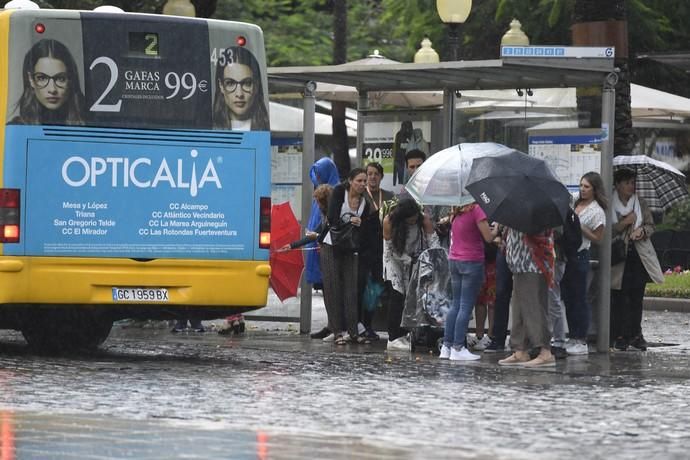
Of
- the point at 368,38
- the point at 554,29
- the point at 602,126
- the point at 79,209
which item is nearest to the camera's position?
the point at 79,209

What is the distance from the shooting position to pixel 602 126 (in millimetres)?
15805

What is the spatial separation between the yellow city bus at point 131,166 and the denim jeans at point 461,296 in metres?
1.70

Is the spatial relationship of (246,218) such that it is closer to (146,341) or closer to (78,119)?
(78,119)

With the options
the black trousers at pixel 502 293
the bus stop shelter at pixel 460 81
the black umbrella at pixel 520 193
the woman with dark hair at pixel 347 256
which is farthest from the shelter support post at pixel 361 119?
the black umbrella at pixel 520 193

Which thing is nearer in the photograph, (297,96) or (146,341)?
(146,341)

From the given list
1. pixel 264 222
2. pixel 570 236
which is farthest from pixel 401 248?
pixel 264 222

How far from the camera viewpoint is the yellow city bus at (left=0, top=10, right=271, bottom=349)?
13.7 metres

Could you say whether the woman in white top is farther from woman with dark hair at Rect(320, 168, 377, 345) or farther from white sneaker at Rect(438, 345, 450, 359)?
woman with dark hair at Rect(320, 168, 377, 345)

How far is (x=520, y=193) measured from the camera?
1424cm

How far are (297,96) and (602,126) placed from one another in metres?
3.94

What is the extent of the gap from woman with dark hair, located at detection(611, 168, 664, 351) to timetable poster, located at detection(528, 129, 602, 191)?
329 mm

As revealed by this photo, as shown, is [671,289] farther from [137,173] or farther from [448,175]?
[137,173]

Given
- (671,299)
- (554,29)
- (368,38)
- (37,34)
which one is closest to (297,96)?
(37,34)

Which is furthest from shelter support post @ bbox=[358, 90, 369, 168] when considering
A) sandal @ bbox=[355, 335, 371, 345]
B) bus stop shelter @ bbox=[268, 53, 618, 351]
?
sandal @ bbox=[355, 335, 371, 345]
